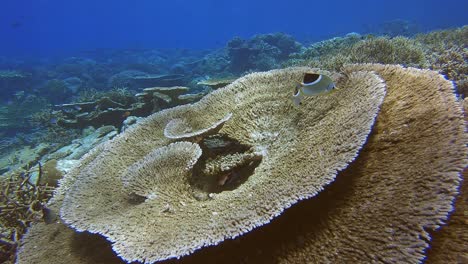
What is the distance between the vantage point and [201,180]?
116 inches

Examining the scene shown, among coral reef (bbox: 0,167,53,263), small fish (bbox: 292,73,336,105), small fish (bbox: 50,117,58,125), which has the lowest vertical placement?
small fish (bbox: 50,117,58,125)

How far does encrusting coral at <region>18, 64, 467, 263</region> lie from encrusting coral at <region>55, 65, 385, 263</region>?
0.39 ft

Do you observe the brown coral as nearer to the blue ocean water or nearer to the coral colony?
the coral colony

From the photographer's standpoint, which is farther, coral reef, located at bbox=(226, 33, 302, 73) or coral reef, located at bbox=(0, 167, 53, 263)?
coral reef, located at bbox=(226, 33, 302, 73)

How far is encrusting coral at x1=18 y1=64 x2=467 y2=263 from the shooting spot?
161 cm

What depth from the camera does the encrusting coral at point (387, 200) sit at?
1.61m

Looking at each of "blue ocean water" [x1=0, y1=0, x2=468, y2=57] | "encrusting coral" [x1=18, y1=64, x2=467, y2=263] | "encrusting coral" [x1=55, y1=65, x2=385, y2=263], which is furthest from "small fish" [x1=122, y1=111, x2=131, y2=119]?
"blue ocean water" [x1=0, y1=0, x2=468, y2=57]

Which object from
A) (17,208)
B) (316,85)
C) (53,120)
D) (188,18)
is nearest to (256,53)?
(53,120)

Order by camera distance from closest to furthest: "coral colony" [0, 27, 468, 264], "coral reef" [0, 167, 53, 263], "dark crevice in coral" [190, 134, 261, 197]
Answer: "coral colony" [0, 27, 468, 264]
"dark crevice in coral" [190, 134, 261, 197]
"coral reef" [0, 167, 53, 263]

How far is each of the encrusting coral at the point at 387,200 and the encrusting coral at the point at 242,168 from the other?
0.39ft

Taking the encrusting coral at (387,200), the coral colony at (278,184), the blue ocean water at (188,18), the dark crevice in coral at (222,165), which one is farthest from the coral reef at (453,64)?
the blue ocean water at (188,18)

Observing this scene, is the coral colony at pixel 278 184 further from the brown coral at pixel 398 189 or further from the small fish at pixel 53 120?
the small fish at pixel 53 120

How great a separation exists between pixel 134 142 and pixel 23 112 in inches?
630

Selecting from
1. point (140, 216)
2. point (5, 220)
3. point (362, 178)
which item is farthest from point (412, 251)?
point (5, 220)
